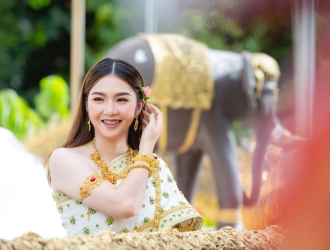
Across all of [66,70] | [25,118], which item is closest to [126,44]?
[25,118]

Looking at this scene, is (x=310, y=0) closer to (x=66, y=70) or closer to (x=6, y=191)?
(x=6, y=191)

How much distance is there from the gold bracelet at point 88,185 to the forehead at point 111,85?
122 mm

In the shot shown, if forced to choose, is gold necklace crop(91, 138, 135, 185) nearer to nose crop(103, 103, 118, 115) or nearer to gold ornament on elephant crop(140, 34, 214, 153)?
nose crop(103, 103, 118, 115)

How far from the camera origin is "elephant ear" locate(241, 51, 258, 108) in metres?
2.31

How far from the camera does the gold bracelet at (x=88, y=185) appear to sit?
2.74ft

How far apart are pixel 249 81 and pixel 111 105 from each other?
A: 1.49 meters

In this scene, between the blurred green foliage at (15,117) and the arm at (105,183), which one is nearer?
the arm at (105,183)

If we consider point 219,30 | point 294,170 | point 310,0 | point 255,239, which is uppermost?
point 219,30

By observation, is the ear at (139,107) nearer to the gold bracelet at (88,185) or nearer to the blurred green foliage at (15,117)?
the gold bracelet at (88,185)

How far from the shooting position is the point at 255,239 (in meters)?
0.72

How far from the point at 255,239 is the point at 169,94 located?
5.36 feet

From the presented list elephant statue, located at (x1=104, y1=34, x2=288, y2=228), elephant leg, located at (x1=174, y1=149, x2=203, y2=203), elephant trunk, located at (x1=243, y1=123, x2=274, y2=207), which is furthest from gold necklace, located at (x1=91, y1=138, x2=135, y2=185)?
elephant leg, located at (x1=174, y1=149, x2=203, y2=203)

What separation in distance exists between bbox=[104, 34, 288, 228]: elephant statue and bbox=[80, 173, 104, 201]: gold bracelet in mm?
1454

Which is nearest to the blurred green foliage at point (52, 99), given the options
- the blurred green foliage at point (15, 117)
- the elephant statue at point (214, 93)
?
the blurred green foliage at point (15, 117)
